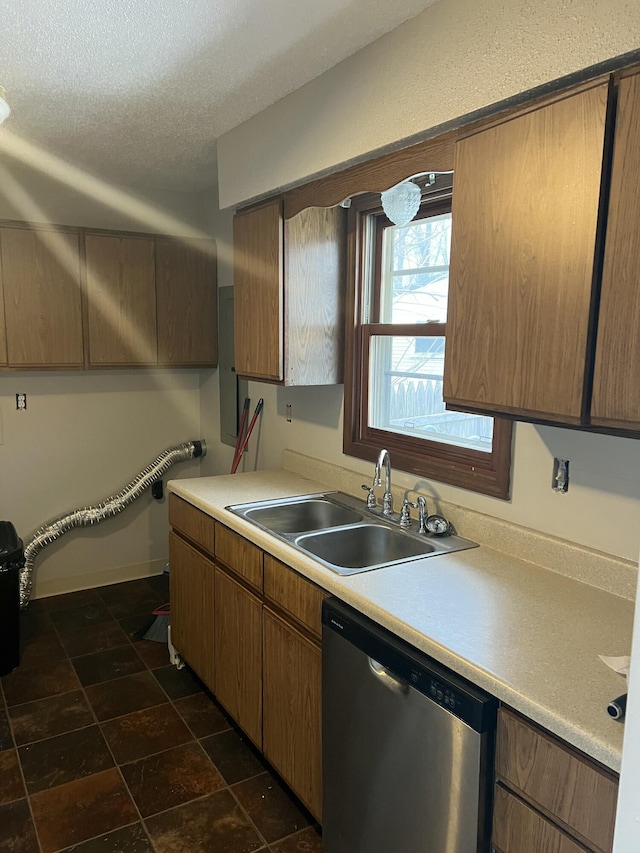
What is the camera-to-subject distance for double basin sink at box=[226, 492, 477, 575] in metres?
2.18

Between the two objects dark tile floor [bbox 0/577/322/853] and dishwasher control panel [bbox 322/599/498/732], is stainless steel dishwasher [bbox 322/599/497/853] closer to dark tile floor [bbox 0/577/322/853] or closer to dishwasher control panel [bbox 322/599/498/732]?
dishwasher control panel [bbox 322/599/498/732]

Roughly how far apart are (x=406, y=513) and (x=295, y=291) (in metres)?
1.05

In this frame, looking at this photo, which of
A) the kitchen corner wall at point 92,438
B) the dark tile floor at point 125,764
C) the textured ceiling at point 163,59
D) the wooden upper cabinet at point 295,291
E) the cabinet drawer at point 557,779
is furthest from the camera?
the kitchen corner wall at point 92,438

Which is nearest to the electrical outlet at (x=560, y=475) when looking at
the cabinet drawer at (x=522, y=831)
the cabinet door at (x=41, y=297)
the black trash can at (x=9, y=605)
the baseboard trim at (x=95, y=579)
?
the cabinet drawer at (x=522, y=831)

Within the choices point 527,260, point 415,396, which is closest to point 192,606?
point 415,396

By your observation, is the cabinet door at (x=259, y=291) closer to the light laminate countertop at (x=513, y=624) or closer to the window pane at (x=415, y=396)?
the window pane at (x=415, y=396)

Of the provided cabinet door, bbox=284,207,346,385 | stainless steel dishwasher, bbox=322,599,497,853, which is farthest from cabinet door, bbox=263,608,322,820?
cabinet door, bbox=284,207,346,385

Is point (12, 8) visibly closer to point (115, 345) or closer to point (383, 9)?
point (383, 9)

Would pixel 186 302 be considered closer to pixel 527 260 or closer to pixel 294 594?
pixel 294 594

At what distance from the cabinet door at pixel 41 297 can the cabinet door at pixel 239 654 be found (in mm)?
1763

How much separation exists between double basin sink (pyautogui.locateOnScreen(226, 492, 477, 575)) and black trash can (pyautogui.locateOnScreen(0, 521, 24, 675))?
125 cm

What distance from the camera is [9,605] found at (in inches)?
120

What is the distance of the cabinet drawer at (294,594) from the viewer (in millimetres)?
1954

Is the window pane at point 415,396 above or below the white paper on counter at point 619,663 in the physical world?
above
